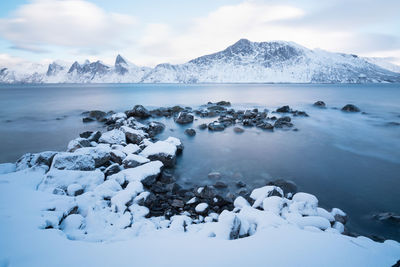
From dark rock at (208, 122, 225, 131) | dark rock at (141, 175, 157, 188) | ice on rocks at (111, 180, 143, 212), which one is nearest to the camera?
ice on rocks at (111, 180, 143, 212)

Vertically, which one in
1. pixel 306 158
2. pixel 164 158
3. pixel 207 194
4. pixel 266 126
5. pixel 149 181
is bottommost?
pixel 306 158

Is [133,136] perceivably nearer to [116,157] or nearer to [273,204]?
[116,157]

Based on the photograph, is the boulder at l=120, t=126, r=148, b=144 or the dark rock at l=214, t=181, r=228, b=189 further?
the boulder at l=120, t=126, r=148, b=144

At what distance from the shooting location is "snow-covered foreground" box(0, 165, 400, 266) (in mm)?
3168

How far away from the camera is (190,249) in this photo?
350 centimetres

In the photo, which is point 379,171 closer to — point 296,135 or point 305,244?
point 296,135

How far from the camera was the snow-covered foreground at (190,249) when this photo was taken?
317 cm

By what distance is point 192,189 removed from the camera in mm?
7367

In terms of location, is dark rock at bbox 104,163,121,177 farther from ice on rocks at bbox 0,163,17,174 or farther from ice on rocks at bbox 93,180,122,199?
ice on rocks at bbox 0,163,17,174

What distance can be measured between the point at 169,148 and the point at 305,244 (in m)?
7.28

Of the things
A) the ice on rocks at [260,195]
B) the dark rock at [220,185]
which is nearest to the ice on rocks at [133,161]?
the dark rock at [220,185]

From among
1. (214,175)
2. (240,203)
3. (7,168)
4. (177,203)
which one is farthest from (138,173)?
(7,168)

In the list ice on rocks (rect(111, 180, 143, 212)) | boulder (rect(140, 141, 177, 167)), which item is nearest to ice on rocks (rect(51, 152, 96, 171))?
ice on rocks (rect(111, 180, 143, 212))

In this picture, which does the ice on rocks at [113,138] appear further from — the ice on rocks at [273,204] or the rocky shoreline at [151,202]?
the ice on rocks at [273,204]
